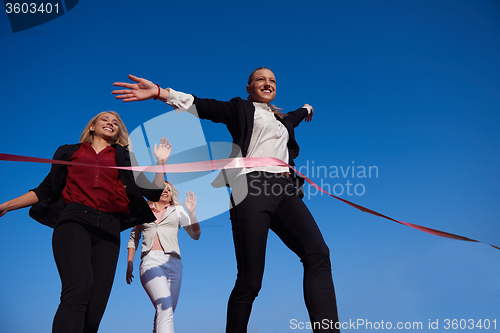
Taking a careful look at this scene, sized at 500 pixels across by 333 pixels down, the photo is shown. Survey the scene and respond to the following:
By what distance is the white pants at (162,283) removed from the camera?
5355 mm

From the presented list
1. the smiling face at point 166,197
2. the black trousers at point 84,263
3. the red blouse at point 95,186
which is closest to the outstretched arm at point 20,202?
the red blouse at point 95,186

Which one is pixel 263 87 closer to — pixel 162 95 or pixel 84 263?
pixel 162 95

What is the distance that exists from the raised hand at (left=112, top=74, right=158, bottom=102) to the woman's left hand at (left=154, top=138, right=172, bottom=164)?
0.69 m

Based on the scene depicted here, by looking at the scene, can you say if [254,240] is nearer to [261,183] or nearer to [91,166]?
[261,183]

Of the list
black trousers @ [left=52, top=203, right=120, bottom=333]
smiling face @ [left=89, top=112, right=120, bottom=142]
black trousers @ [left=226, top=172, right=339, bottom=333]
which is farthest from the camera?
smiling face @ [left=89, top=112, right=120, bottom=142]

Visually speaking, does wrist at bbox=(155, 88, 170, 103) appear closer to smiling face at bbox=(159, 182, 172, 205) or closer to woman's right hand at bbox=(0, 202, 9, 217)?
woman's right hand at bbox=(0, 202, 9, 217)

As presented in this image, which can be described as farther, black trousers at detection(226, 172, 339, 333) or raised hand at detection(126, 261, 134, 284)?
raised hand at detection(126, 261, 134, 284)

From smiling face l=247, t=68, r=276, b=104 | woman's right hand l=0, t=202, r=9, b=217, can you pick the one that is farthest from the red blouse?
smiling face l=247, t=68, r=276, b=104

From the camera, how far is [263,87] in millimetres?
Result: 4555

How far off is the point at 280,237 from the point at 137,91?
185cm

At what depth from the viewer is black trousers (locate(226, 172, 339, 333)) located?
343cm

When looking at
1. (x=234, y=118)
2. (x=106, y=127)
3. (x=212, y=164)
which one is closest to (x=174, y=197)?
(x=106, y=127)

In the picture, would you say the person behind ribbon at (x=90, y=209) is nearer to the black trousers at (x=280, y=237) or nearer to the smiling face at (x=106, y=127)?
the smiling face at (x=106, y=127)

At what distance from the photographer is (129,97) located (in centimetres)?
350
